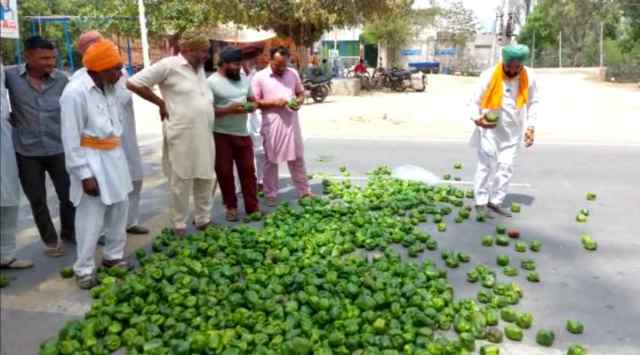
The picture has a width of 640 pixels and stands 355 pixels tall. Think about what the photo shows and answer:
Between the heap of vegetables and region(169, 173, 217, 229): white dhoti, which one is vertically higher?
region(169, 173, 217, 229): white dhoti

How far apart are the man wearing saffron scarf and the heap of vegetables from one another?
1.06 m

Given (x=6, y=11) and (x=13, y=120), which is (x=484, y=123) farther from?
(x=6, y=11)

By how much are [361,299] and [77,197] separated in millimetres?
2144

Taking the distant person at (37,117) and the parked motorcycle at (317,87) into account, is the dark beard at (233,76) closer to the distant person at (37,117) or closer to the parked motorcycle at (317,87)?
the distant person at (37,117)

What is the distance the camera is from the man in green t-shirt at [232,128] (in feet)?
17.4

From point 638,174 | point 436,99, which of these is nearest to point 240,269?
point 638,174

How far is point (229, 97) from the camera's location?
531 centimetres

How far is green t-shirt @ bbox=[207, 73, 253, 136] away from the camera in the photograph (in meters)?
5.29

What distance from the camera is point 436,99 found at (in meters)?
20.8

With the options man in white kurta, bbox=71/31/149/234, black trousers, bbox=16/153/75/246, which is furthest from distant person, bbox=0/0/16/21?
black trousers, bbox=16/153/75/246

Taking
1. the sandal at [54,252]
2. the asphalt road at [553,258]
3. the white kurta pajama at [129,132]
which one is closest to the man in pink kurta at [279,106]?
the asphalt road at [553,258]

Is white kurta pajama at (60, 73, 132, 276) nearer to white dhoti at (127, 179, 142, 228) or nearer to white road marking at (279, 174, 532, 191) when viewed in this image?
white dhoti at (127, 179, 142, 228)

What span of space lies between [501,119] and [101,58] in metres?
3.86

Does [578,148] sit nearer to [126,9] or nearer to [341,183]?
[341,183]
